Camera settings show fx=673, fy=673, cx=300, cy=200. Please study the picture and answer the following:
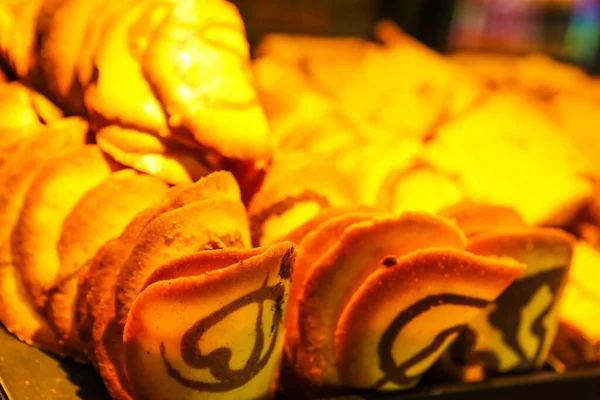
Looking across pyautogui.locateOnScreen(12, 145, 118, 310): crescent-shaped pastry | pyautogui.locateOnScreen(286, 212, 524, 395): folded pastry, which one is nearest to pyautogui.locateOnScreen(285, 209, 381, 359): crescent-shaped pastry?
pyautogui.locateOnScreen(286, 212, 524, 395): folded pastry

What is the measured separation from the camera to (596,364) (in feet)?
4.26

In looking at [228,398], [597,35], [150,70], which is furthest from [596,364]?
[597,35]

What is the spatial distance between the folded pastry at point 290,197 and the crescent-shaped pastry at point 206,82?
0.23 ft

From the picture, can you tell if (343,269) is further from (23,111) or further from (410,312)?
(23,111)

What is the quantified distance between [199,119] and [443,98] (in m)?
1.06

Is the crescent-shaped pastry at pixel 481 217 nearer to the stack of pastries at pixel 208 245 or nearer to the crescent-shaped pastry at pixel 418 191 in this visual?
the stack of pastries at pixel 208 245

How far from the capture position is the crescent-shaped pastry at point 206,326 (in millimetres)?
812

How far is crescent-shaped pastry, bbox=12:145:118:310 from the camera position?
1.01m

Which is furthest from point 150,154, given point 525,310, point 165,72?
point 525,310

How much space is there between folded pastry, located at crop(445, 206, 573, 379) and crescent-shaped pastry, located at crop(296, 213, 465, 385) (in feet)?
0.47

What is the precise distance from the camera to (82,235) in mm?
977

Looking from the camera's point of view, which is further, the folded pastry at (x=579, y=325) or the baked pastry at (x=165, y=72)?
the folded pastry at (x=579, y=325)

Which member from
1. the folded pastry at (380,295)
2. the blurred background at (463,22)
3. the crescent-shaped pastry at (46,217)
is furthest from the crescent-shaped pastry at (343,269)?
the blurred background at (463,22)

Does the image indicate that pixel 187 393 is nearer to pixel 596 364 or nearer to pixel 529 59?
pixel 596 364
